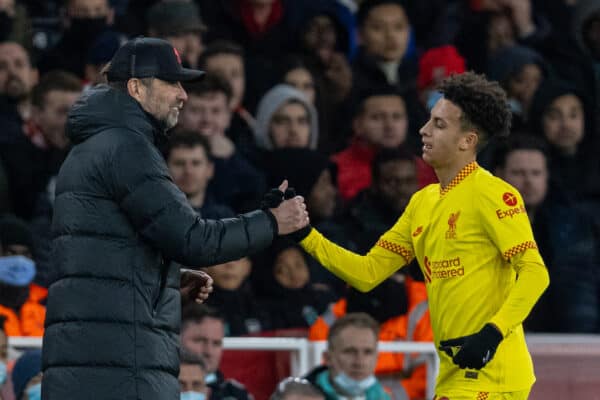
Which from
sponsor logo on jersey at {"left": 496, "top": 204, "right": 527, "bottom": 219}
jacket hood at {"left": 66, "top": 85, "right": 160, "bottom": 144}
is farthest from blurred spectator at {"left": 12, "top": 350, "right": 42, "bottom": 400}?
sponsor logo on jersey at {"left": 496, "top": 204, "right": 527, "bottom": 219}

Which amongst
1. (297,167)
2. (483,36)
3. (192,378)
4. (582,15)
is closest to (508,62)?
(483,36)

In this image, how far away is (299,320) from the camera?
409 inches

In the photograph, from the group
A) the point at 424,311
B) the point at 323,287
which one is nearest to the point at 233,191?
the point at 323,287

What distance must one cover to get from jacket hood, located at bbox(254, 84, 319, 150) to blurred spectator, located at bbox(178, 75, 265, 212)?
0.24 metres

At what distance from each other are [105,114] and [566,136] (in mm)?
6653

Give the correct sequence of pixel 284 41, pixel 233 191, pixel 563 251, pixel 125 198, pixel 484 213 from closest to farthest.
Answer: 1. pixel 125 198
2. pixel 484 213
3. pixel 233 191
4. pixel 563 251
5. pixel 284 41

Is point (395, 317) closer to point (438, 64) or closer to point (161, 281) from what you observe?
point (438, 64)

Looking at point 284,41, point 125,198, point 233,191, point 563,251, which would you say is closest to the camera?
point 125,198

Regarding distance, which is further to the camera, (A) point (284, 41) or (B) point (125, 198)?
(A) point (284, 41)

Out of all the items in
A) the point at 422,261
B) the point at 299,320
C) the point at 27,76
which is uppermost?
the point at 27,76

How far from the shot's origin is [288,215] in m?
6.92

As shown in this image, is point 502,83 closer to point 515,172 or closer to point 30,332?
point 515,172

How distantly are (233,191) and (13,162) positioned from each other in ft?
4.53

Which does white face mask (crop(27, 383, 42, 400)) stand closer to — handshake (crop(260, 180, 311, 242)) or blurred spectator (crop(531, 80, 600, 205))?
handshake (crop(260, 180, 311, 242))
